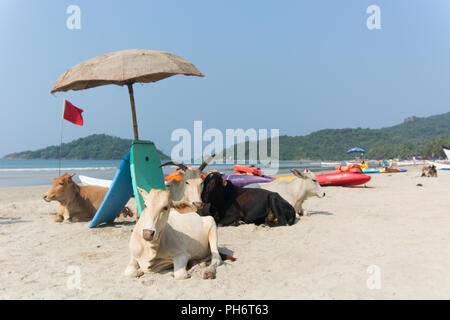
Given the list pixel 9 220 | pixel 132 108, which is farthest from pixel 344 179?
pixel 9 220

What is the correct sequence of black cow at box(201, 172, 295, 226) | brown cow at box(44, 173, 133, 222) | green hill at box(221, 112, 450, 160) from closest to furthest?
black cow at box(201, 172, 295, 226), brown cow at box(44, 173, 133, 222), green hill at box(221, 112, 450, 160)

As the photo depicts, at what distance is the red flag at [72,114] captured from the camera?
8.47m

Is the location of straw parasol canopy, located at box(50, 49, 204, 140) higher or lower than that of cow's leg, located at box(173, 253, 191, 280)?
higher

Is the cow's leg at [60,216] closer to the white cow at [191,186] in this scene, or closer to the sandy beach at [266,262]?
the sandy beach at [266,262]

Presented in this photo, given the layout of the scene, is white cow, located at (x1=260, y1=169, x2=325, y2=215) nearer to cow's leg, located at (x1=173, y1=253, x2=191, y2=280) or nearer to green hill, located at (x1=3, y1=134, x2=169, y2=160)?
cow's leg, located at (x1=173, y1=253, x2=191, y2=280)

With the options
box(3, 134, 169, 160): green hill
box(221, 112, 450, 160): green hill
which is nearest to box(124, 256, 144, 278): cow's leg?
box(3, 134, 169, 160): green hill

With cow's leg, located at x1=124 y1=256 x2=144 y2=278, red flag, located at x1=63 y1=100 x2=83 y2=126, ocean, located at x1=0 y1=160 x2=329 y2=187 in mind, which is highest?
red flag, located at x1=63 y1=100 x2=83 y2=126

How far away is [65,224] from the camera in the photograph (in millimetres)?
7895

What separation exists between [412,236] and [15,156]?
126803 millimetres

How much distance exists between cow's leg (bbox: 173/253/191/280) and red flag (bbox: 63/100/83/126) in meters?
5.66

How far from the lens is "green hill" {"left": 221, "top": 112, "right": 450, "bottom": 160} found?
3878 inches

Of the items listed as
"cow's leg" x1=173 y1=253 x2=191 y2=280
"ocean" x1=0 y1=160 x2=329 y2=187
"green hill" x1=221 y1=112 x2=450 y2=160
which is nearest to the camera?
"cow's leg" x1=173 y1=253 x2=191 y2=280
